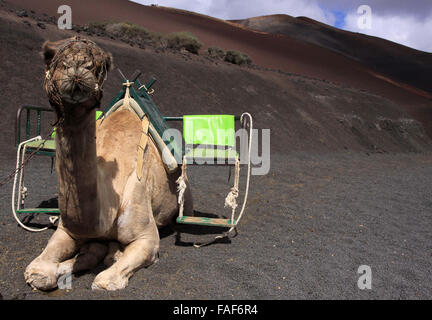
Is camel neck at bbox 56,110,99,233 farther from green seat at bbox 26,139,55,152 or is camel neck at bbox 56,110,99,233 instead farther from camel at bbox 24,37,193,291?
green seat at bbox 26,139,55,152

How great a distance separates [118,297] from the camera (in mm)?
2770

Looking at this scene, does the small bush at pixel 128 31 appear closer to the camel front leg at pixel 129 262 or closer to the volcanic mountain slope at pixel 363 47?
the camel front leg at pixel 129 262

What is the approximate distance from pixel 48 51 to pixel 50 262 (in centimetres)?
171

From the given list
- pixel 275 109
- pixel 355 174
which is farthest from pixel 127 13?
pixel 355 174

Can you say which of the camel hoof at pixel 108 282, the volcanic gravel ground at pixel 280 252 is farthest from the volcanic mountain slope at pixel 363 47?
the camel hoof at pixel 108 282

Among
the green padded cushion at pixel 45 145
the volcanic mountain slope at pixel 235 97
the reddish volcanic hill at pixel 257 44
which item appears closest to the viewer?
the green padded cushion at pixel 45 145

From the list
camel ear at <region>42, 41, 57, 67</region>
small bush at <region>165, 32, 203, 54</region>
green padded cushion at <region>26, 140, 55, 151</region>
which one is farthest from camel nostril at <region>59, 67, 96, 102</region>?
small bush at <region>165, 32, 203, 54</region>

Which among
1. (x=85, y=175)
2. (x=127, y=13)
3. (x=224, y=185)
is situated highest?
(x=127, y=13)

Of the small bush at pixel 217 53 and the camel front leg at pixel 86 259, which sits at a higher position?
Answer: the small bush at pixel 217 53

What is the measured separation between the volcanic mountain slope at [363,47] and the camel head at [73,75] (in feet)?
197

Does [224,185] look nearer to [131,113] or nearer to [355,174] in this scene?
[131,113]

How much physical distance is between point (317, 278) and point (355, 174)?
861 cm

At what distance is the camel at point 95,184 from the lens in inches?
81.7

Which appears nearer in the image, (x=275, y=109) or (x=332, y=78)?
(x=275, y=109)
